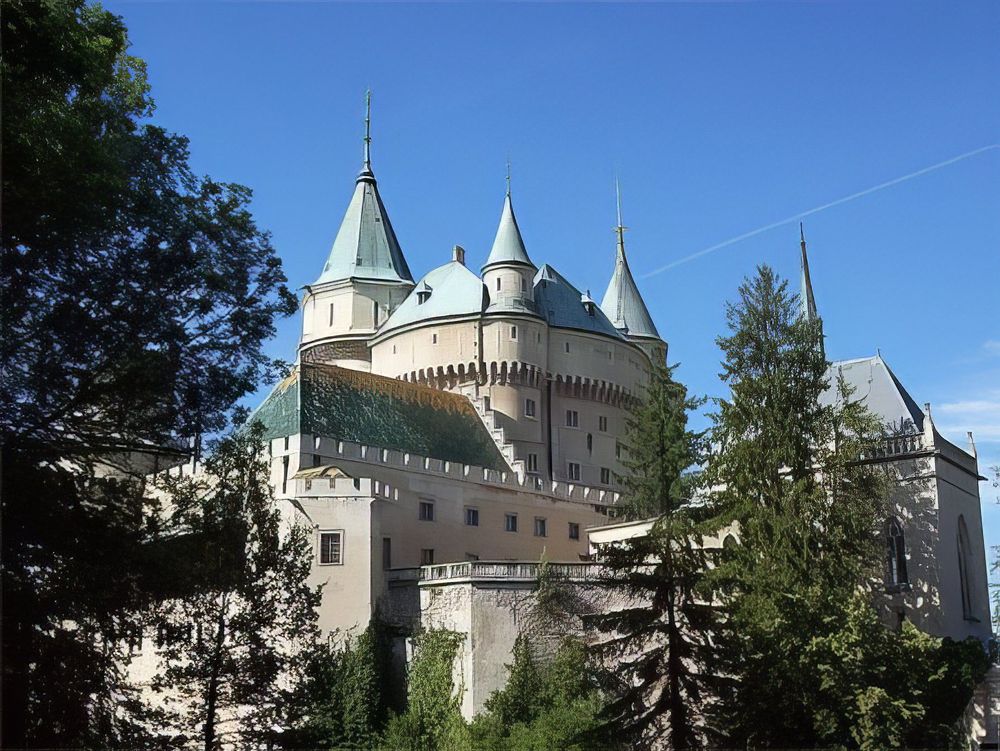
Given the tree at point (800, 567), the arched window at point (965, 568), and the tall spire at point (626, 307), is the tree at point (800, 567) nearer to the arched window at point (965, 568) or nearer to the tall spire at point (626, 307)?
the arched window at point (965, 568)

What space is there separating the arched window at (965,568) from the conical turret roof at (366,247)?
3171 cm

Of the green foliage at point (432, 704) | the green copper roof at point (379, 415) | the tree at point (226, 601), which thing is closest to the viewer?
the tree at point (226, 601)

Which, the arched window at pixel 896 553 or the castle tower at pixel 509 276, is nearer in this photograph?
the arched window at pixel 896 553

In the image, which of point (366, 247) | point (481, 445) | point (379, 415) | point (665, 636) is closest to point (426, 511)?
point (379, 415)

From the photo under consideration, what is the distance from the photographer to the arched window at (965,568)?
38.5m

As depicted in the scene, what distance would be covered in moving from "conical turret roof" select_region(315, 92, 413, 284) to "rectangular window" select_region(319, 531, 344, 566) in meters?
24.0

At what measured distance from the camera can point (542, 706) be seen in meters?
35.9

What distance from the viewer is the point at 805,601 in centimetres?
3083

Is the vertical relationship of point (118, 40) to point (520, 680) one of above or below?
above

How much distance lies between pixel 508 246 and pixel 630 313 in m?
14.0

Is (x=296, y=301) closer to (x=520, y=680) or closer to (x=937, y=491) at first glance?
(x=520, y=680)

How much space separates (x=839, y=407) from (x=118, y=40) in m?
25.3

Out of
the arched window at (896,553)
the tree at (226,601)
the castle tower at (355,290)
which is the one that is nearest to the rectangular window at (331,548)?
the tree at (226,601)

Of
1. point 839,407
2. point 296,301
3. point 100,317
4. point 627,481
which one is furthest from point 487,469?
point 100,317
